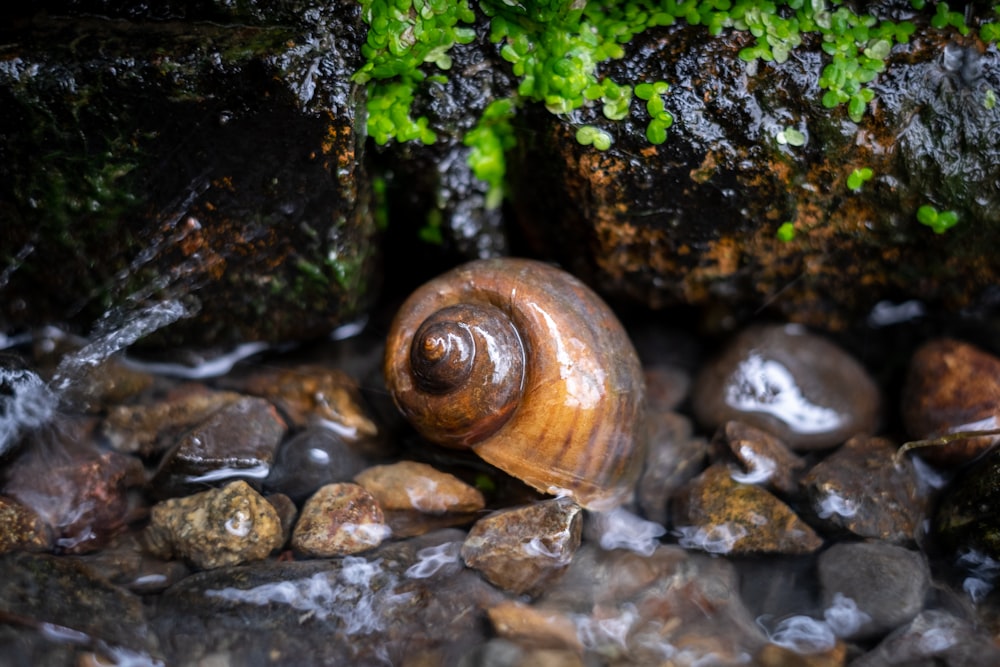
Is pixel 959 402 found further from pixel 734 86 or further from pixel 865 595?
pixel 734 86

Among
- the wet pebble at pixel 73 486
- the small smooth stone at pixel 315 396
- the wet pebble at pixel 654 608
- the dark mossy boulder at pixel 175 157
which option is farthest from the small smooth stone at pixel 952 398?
the wet pebble at pixel 73 486

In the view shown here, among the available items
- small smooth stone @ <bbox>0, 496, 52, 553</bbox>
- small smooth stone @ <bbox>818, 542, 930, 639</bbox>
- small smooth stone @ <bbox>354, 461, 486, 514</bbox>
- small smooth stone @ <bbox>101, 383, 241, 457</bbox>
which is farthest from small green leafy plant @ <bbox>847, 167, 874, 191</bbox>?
small smooth stone @ <bbox>0, 496, 52, 553</bbox>

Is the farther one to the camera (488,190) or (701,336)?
(701,336)

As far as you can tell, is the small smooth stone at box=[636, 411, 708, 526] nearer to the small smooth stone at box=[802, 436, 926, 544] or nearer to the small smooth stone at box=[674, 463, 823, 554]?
the small smooth stone at box=[674, 463, 823, 554]

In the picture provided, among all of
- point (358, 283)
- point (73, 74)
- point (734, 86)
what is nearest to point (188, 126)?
point (73, 74)

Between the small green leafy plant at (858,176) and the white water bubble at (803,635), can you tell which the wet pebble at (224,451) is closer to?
the white water bubble at (803,635)
